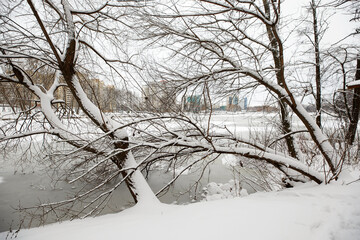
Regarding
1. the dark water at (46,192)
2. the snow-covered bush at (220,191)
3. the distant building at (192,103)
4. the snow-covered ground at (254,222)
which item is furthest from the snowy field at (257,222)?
the snow-covered bush at (220,191)

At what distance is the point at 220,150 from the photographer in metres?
3.32

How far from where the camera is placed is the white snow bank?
5.53ft

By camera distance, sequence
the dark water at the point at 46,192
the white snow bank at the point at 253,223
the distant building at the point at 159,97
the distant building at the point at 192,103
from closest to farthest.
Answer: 1. the white snow bank at the point at 253,223
2. the distant building at the point at 159,97
3. the distant building at the point at 192,103
4. the dark water at the point at 46,192

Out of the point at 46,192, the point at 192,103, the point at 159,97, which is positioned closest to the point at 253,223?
the point at 192,103

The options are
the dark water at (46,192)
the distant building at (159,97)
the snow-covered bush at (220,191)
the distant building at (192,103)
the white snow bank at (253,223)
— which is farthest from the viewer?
the snow-covered bush at (220,191)

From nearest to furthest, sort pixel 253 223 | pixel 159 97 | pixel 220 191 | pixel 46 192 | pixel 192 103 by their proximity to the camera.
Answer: pixel 253 223 → pixel 159 97 → pixel 192 103 → pixel 220 191 → pixel 46 192

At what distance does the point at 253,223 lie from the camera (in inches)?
70.9

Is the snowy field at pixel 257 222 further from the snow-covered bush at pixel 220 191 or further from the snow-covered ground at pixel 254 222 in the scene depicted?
the snow-covered bush at pixel 220 191

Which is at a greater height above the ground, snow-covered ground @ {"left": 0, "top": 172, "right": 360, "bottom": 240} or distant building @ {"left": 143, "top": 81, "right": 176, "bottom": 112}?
distant building @ {"left": 143, "top": 81, "right": 176, "bottom": 112}

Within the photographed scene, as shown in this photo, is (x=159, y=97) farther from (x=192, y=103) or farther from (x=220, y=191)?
(x=220, y=191)

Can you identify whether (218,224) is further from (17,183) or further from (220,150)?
(17,183)

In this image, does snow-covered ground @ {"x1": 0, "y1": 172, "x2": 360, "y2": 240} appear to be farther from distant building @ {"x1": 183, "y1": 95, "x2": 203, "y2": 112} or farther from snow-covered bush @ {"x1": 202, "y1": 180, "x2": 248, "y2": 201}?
snow-covered bush @ {"x1": 202, "y1": 180, "x2": 248, "y2": 201}

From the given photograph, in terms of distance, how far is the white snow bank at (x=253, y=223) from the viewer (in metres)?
1.69

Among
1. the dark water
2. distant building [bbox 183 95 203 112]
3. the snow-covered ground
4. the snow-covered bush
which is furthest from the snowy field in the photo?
the snow-covered bush
